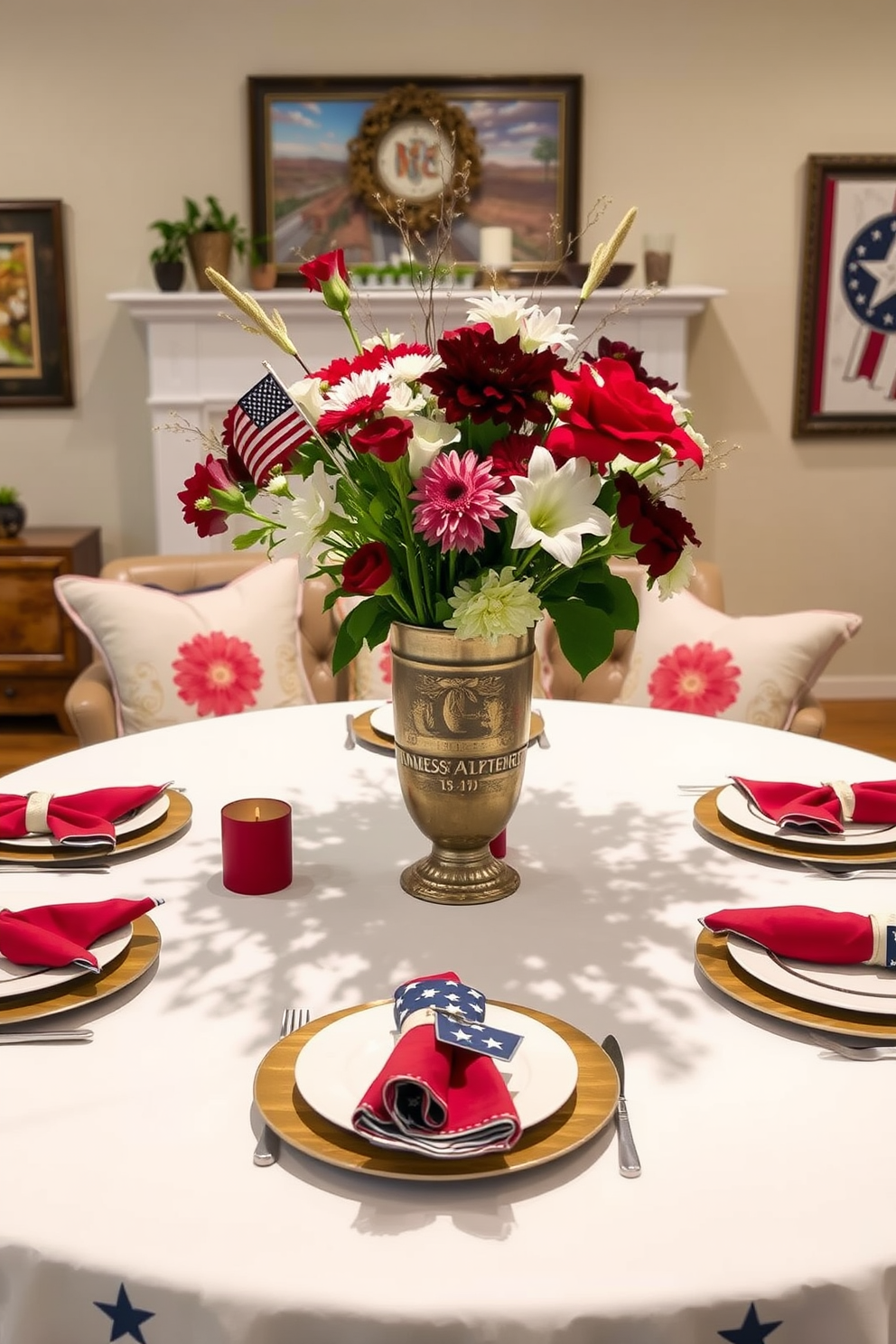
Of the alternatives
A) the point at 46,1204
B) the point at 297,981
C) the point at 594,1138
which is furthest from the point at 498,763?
the point at 46,1204

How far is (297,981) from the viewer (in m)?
1.26

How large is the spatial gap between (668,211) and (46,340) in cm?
234

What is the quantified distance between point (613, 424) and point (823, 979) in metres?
0.54


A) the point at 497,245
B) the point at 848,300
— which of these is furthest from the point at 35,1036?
the point at 848,300

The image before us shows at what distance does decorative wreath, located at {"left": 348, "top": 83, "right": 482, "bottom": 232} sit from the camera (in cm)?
466

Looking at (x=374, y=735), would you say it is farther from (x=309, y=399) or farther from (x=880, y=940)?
(x=880, y=940)

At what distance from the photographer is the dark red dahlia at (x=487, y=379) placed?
1.22 meters

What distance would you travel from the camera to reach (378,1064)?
1.05 metres

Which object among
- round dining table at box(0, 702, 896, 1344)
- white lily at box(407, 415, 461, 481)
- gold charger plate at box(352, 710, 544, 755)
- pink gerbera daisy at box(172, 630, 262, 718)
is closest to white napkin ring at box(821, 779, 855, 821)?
round dining table at box(0, 702, 896, 1344)

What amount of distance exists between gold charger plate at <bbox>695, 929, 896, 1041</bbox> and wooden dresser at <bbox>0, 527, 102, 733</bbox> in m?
3.64

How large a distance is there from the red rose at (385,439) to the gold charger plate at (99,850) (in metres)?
0.62

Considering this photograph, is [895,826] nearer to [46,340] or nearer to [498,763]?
[498,763]

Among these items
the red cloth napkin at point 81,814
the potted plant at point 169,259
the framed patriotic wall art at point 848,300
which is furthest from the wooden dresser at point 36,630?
the red cloth napkin at point 81,814

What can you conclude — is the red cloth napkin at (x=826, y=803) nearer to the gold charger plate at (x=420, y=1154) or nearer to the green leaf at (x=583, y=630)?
the green leaf at (x=583, y=630)
